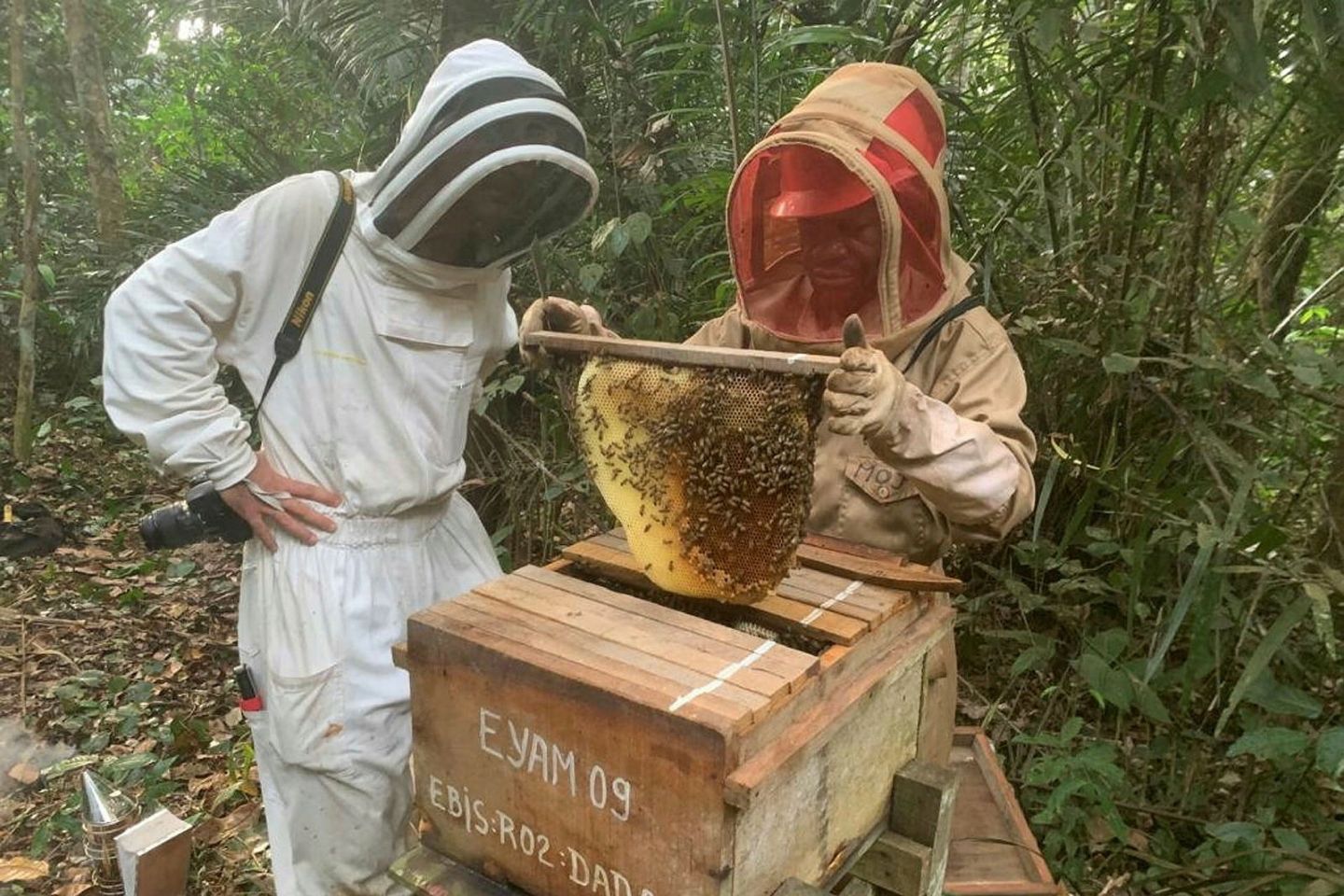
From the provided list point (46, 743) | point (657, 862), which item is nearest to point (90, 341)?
point (46, 743)

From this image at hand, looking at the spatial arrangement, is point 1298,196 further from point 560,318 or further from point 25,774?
point 25,774

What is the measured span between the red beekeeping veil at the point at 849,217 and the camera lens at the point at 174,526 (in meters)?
1.39

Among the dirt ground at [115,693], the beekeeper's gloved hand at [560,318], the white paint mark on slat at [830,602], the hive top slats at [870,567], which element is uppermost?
the beekeeper's gloved hand at [560,318]

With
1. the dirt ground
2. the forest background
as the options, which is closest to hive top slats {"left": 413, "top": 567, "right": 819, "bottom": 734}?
the forest background

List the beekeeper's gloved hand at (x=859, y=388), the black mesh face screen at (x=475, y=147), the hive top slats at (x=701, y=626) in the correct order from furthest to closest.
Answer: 1. the black mesh face screen at (x=475, y=147)
2. the beekeeper's gloved hand at (x=859, y=388)
3. the hive top slats at (x=701, y=626)

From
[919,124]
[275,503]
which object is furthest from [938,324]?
[275,503]

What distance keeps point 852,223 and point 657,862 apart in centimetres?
140

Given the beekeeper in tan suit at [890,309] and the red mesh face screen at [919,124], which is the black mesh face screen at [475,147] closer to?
the beekeeper in tan suit at [890,309]

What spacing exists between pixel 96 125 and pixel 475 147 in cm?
695

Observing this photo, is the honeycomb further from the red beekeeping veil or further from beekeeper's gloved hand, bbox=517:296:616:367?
the red beekeeping veil

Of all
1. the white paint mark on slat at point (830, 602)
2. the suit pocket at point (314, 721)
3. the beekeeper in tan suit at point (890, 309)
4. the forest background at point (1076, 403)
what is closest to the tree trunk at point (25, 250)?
the forest background at point (1076, 403)

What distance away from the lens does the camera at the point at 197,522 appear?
77.0 inches

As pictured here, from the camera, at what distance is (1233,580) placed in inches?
105

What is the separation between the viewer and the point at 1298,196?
3059 millimetres
